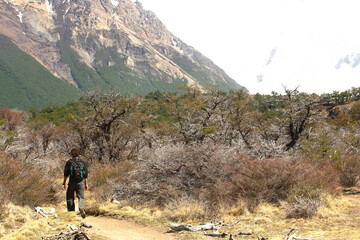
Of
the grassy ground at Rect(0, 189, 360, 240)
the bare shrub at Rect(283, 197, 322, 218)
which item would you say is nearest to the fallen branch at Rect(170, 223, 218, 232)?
the grassy ground at Rect(0, 189, 360, 240)

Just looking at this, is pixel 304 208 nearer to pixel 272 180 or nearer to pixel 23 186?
pixel 272 180

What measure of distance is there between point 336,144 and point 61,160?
20.5 m

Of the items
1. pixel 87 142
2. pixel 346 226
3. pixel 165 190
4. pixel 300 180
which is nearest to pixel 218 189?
pixel 165 190

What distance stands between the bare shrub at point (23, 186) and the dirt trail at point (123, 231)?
2305mm

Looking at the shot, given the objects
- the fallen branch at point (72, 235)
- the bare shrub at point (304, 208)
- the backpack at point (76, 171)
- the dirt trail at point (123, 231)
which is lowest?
the dirt trail at point (123, 231)

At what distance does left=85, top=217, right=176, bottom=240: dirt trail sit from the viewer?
772 centimetres

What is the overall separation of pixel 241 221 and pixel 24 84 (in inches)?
6861

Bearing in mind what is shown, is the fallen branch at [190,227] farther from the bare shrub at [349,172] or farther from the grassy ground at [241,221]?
the bare shrub at [349,172]

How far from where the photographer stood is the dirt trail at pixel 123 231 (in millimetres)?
7719

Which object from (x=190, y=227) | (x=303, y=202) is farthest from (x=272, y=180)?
(x=190, y=227)

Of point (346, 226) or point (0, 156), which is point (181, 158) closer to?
point (346, 226)

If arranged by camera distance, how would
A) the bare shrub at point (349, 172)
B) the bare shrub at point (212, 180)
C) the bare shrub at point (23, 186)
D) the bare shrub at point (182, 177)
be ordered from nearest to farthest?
the bare shrub at point (23, 186) → the bare shrub at point (212, 180) → the bare shrub at point (182, 177) → the bare shrub at point (349, 172)

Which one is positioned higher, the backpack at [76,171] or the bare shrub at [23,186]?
the backpack at [76,171]

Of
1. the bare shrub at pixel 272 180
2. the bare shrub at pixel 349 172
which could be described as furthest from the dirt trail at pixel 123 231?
the bare shrub at pixel 349 172
